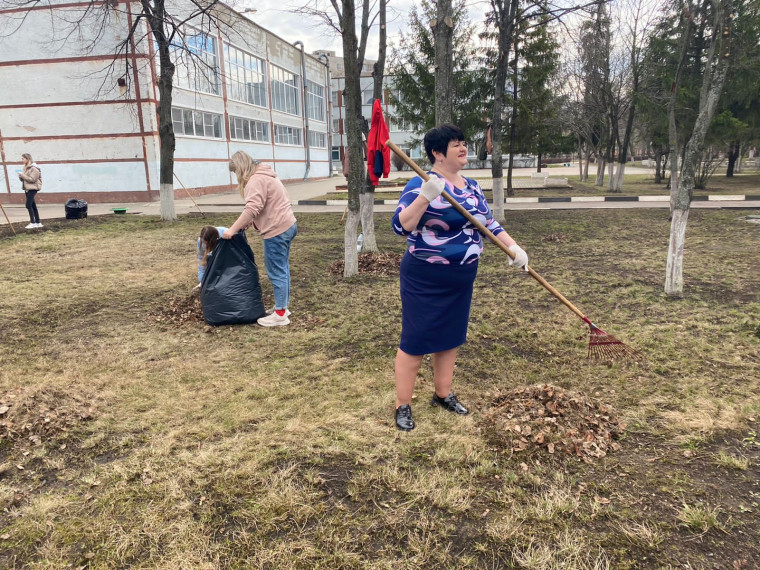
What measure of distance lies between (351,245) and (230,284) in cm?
219

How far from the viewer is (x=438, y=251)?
2658 mm

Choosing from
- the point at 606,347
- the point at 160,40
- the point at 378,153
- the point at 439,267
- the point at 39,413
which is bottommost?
the point at 39,413

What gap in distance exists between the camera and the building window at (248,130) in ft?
85.5

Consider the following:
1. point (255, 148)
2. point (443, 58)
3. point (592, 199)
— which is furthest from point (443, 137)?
point (255, 148)

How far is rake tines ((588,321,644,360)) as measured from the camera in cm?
356

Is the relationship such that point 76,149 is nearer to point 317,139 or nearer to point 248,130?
point 248,130

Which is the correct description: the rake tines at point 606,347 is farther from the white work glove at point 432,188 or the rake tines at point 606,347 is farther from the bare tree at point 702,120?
the bare tree at point 702,120

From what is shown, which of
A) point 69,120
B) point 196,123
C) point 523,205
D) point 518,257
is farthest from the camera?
point 196,123

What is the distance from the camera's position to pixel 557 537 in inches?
81.6

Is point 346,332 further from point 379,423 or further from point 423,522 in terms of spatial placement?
point 423,522

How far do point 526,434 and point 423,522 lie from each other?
860mm

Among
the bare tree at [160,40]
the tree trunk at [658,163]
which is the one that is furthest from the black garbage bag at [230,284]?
the tree trunk at [658,163]

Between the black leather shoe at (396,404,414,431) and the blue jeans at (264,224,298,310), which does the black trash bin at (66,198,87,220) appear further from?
the black leather shoe at (396,404,414,431)

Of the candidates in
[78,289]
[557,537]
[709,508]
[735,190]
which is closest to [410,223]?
[557,537]
